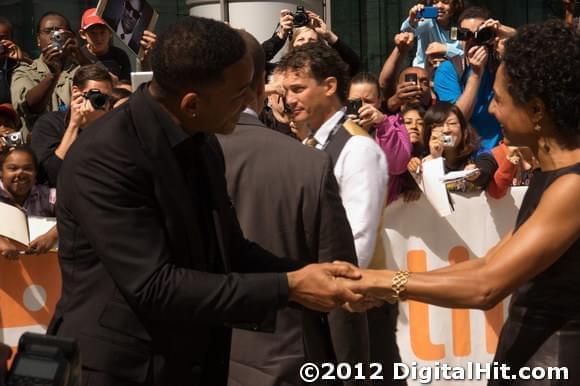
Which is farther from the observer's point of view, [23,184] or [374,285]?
[23,184]

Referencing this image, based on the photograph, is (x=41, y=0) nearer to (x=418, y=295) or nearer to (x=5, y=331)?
(x=5, y=331)

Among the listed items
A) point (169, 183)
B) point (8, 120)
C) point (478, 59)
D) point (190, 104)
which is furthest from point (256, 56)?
point (478, 59)

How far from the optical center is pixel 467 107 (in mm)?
8305

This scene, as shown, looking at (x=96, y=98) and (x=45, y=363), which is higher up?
(x=45, y=363)

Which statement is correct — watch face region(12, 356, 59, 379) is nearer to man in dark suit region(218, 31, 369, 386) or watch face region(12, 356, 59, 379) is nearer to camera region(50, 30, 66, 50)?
man in dark suit region(218, 31, 369, 386)

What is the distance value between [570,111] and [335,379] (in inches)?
64.9

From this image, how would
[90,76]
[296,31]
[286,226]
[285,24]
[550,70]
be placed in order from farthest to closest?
1. [285,24]
2. [296,31]
3. [90,76]
4. [286,226]
5. [550,70]

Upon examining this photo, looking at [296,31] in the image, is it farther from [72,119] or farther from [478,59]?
[72,119]

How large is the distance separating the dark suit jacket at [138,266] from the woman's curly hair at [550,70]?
1.09m

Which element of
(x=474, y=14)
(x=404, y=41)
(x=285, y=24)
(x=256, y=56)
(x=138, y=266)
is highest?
(x=256, y=56)

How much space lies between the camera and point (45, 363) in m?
2.31

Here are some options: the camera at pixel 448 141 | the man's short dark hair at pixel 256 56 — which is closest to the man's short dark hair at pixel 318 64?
the man's short dark hair at pixel 256 56

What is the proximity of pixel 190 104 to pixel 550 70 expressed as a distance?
3.95 ft

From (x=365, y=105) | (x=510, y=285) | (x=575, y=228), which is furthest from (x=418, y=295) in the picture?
(x=365, y=105)
